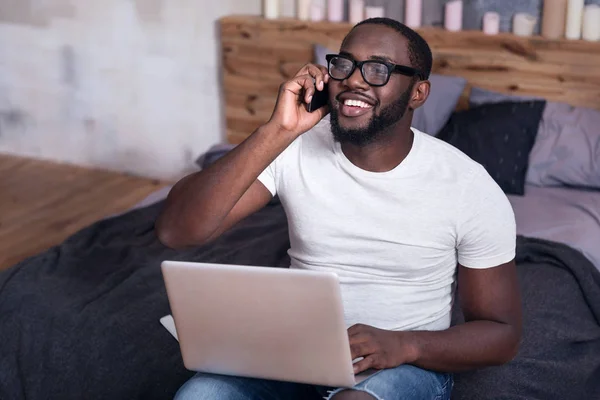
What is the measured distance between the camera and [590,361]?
2.06 metres

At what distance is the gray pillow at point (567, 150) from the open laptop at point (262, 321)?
166cm

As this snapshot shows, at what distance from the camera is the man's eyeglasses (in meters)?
1.64


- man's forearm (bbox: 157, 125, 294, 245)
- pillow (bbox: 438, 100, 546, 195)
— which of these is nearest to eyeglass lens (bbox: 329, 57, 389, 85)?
man's forearm (bbox: 157, 125, 294, 245)

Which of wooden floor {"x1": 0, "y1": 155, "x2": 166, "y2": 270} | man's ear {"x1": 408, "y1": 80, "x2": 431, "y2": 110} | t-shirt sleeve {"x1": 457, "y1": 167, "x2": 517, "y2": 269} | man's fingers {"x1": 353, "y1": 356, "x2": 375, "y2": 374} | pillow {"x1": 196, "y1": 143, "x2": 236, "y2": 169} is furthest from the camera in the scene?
wooden floor {"x1": 0, "y1": 155, "x2": 166, "y2": 270}

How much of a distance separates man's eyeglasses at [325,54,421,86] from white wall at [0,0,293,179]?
81.1 inches

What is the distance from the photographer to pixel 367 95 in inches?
65.1

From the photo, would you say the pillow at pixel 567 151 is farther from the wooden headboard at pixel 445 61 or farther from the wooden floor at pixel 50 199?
the wooden floor at pixel 50 199

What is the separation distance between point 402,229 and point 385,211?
48mm

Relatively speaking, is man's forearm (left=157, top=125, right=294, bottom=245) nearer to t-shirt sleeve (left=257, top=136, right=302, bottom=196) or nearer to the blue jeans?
t-shirt sleeve (left=257, top=136, right=302, bottom=196)

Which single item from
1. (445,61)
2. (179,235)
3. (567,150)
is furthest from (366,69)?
(445,61)

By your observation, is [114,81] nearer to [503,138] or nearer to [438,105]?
[438,105]

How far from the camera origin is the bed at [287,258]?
1.98 metres

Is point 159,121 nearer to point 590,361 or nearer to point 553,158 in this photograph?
point 553,158

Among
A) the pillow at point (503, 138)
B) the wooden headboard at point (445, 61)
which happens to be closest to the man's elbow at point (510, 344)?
the pillow at point (503, 138)
